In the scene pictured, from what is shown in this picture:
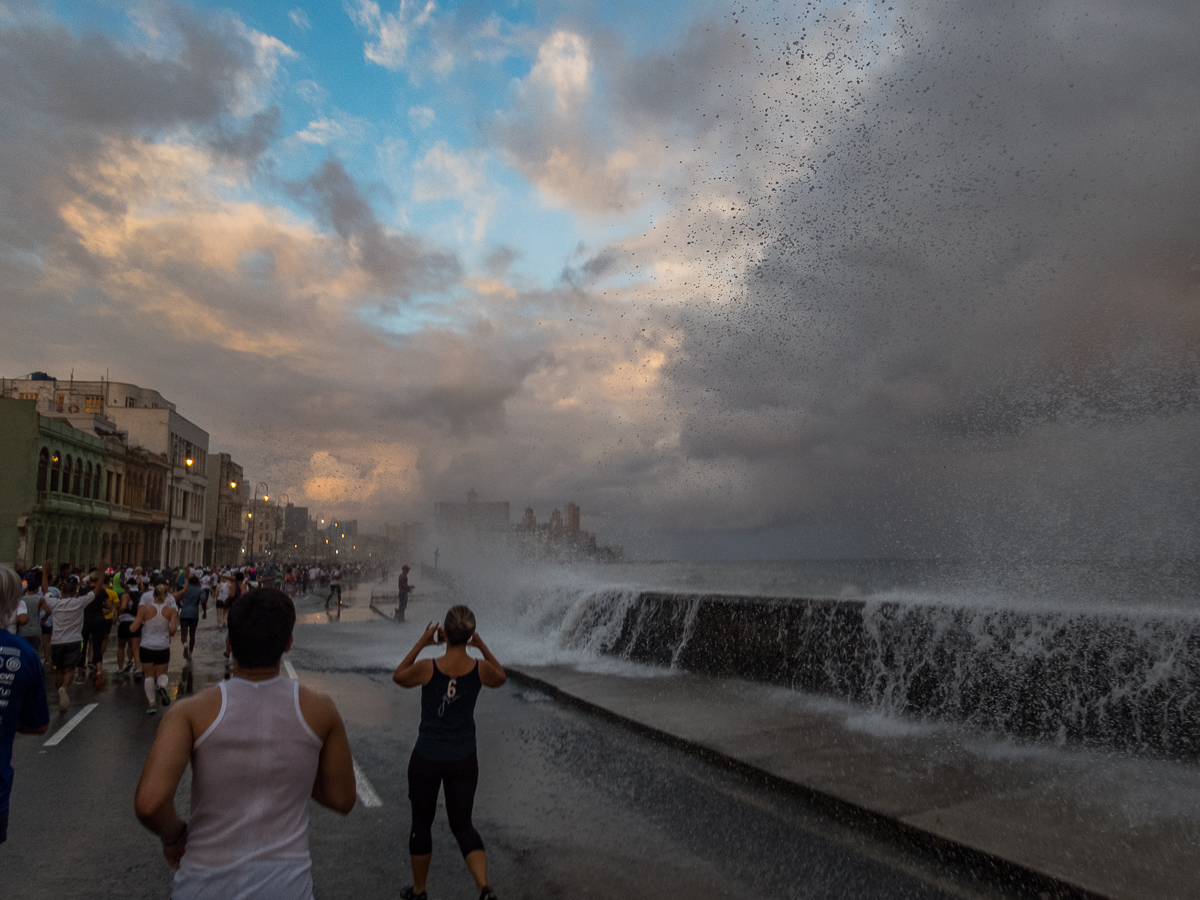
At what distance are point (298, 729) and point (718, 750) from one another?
539 centimetres

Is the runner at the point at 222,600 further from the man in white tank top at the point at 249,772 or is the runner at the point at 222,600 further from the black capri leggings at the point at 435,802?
the man in white tank top at the point at 249,772

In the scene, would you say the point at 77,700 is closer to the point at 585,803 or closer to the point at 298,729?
the point at 585,803

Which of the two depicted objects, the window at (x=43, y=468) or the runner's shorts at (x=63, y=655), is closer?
the runner's shorts at (x=63, y=655)

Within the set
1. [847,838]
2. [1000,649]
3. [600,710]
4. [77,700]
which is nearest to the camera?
[847,838]

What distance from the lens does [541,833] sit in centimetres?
523

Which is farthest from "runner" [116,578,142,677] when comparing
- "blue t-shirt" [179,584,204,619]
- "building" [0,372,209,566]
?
"building" [0,372,209,566]

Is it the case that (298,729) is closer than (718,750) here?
Yes

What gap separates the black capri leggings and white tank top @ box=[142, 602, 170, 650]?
782 centimetres

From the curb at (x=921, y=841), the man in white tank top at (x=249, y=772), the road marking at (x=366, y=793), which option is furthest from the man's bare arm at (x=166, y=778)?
the curb at (x=921, y=841)

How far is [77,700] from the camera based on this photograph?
10.6 m

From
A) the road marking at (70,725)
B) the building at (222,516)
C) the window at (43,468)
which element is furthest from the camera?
the building at (222,516)

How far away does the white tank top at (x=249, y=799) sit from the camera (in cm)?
213

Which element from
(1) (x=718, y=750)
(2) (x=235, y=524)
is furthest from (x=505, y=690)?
(2) (x=235, y=524)

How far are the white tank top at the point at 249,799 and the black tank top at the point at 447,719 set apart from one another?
1.79 meters
